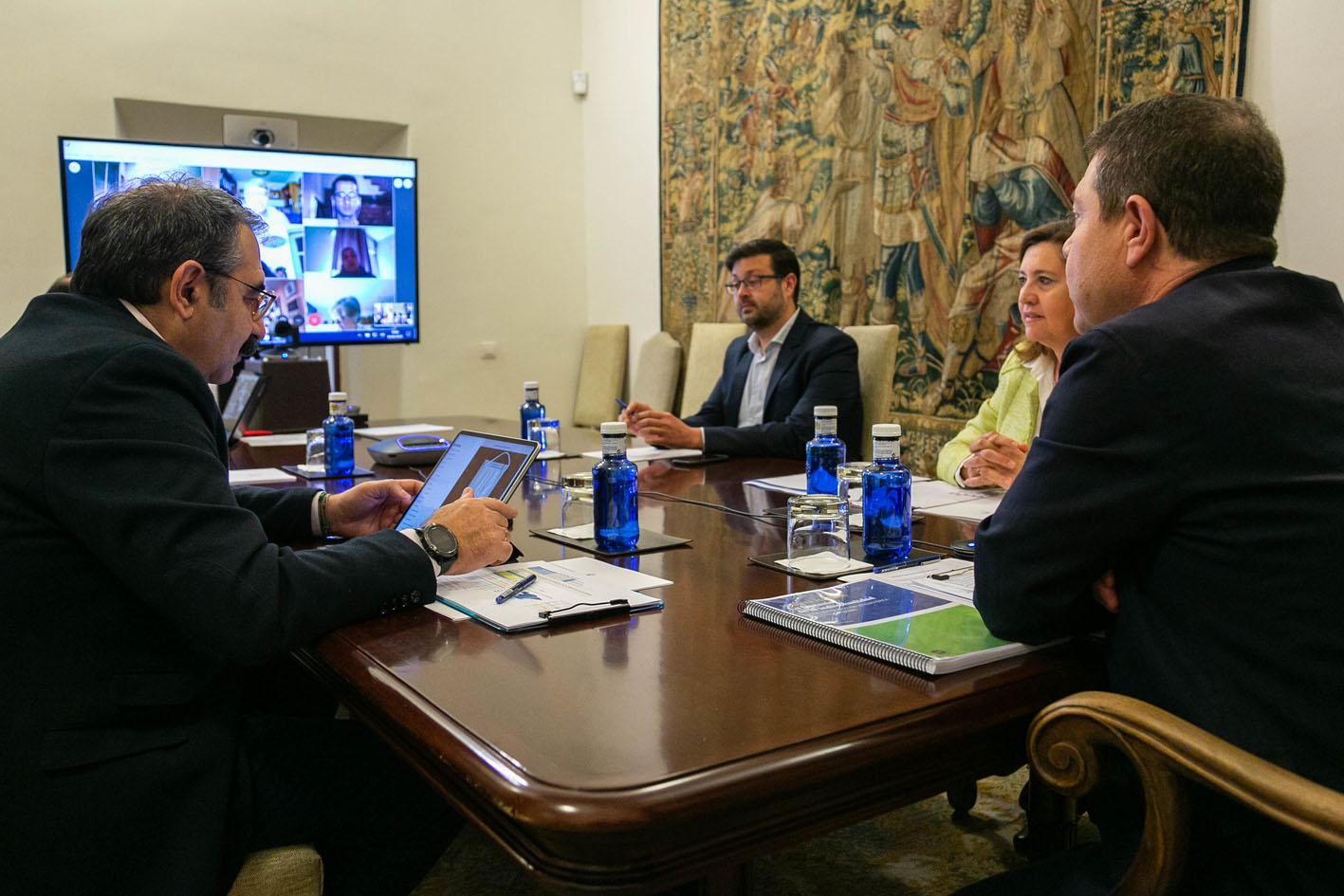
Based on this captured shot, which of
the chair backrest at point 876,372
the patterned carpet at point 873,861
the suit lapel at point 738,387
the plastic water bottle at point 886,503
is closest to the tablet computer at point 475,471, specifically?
the plastic water bottle at point 886,503

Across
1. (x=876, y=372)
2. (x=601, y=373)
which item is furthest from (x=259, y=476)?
(x=601, y=373)

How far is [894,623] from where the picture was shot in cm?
126

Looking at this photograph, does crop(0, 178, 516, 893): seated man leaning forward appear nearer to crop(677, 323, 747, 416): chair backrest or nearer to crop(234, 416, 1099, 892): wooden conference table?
crop(234, 416, 1099, 892): wooden conference table

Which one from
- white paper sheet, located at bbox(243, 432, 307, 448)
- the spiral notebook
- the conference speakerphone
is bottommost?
white paper sheet, located at bbox(243, 432, 307, 448)

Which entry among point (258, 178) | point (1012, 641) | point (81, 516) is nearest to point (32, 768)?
point (81, 516)

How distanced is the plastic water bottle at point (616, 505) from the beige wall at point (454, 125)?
488 centimetres

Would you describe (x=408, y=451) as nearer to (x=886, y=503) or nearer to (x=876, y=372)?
(x=876, y=372)

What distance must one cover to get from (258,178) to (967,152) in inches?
132

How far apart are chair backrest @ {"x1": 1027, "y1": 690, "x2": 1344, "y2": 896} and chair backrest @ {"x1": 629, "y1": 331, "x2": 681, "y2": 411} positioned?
5.35 m

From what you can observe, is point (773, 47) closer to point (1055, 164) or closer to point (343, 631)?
point (1055, 164)

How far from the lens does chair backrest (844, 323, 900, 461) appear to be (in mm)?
3480

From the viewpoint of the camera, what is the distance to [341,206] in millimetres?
Answer: 5477

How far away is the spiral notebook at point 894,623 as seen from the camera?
1155 millimetres

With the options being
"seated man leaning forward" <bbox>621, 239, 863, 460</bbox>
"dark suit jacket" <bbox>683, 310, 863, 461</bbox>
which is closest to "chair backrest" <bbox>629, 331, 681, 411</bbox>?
"seated man leaning forward" <bbox>621, 239, 863, 460</bbox>
